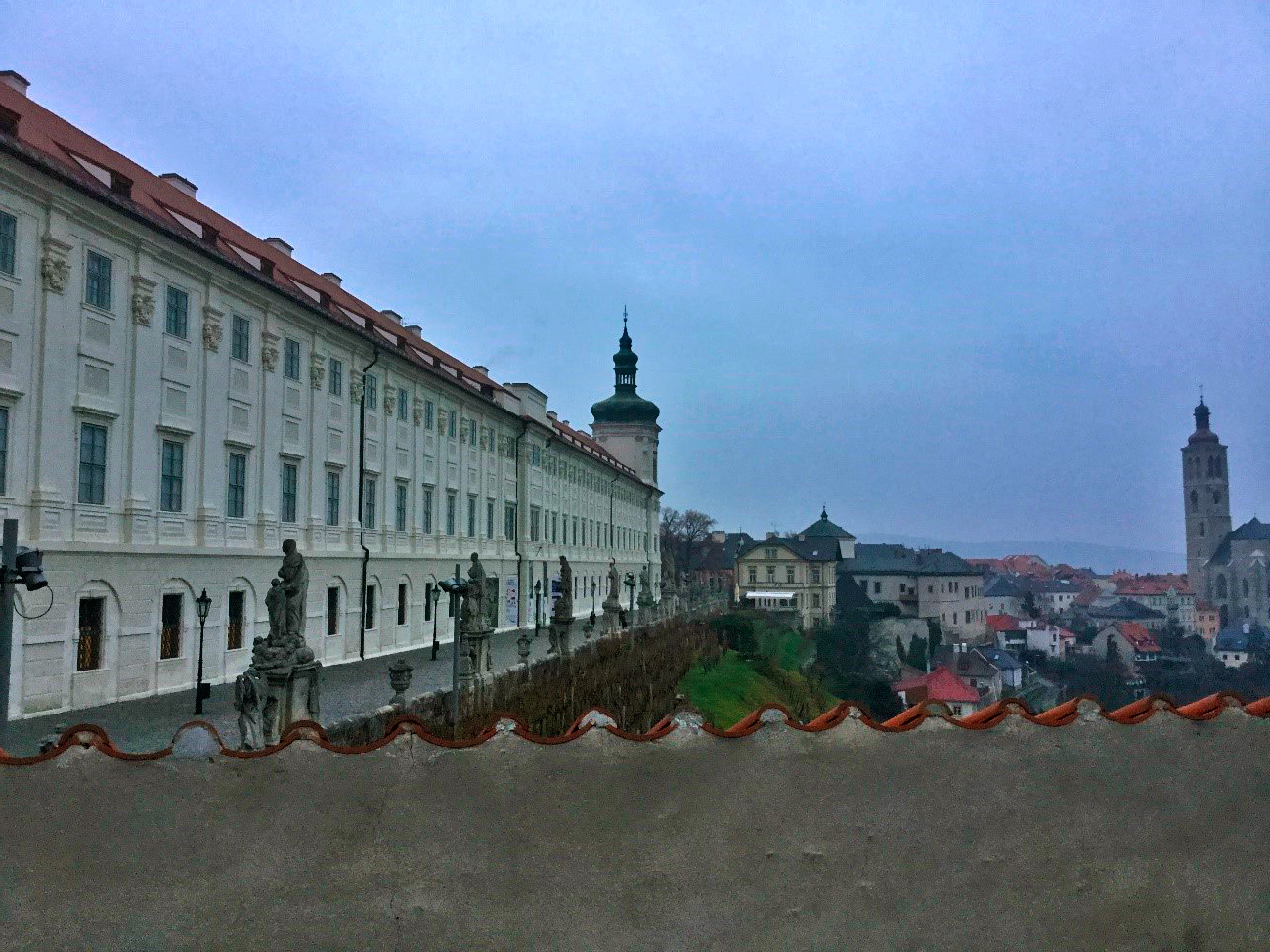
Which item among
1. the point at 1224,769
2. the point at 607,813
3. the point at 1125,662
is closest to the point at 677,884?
the point at 607,813

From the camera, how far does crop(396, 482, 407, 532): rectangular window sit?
1315 inches

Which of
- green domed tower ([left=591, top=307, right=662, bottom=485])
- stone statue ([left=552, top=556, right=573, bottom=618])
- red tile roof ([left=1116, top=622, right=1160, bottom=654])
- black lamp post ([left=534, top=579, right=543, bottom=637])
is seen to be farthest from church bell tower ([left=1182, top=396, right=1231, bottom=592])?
stone statue ([left=552, top=556, right=573, bottom=618])

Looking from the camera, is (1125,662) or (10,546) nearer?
(10,546)

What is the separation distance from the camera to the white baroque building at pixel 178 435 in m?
17.6

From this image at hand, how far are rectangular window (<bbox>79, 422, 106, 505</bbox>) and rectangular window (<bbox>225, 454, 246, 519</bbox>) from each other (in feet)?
13.8

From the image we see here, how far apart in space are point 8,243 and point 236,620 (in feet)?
33.4

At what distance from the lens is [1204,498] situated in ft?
532

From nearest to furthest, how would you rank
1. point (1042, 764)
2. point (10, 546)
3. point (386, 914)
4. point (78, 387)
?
point (386, 914), point (1042, 764), point (10, 546), point (78, 387)

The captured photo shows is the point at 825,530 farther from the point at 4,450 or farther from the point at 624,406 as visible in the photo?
the point at 4,450

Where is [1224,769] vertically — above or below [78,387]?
below

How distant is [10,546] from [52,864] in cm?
683

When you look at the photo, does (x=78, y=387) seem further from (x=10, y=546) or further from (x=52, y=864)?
(x=52, y=864)

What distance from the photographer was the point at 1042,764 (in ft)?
15.9

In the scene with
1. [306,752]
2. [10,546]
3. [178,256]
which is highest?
[178,256]
